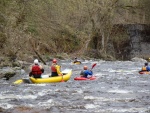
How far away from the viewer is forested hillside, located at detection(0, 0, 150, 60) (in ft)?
54.4

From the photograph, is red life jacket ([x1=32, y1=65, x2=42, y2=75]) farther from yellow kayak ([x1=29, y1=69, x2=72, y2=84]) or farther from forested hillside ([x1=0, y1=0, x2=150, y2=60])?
forested hillside ([x1=0, y1=0, x2=150, y2=60])

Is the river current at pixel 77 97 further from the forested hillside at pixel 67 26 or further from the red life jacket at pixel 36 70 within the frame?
the forested hillside at pixel 67 26

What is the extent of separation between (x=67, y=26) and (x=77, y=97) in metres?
14.7

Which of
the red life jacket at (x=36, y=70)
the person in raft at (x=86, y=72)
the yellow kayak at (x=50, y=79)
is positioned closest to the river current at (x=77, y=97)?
the yellow kayak at (x=50, y=79)

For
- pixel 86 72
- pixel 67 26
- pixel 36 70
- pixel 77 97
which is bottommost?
pixel 77 97

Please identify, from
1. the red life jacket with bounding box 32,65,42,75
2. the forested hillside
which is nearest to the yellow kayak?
the red life jacket with bounding box 32,65,42,75

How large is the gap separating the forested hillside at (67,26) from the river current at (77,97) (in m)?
3.35

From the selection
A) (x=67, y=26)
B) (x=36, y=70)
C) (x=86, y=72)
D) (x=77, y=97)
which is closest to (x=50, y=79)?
(x=36, y=70)

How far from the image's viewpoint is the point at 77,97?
12.0m

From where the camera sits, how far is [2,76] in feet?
58.1

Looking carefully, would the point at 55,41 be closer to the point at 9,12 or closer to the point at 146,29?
the point at 146,29

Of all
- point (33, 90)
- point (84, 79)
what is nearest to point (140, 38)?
point (84, 79)

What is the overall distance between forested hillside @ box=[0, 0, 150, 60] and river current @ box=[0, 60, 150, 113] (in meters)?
3.35

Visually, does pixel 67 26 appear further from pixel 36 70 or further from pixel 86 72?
pixel 36 70
